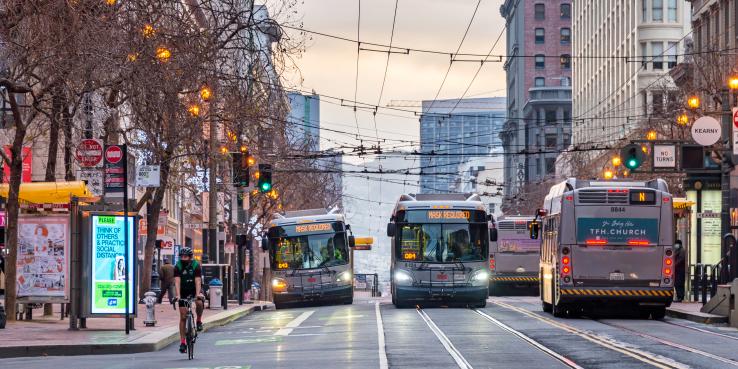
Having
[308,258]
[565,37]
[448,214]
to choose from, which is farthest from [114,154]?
[565,37]

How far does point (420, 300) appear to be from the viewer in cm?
4212

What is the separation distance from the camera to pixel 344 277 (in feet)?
163

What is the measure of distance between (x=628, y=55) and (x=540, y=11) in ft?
195

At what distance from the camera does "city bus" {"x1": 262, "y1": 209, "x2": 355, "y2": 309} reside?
160 ft

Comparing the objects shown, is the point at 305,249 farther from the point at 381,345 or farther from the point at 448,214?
the point at 381,345

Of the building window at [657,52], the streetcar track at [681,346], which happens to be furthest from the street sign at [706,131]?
the building window at [657,52]

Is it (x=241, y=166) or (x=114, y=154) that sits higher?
(x=241, y=166)

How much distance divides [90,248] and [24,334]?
2.06 meters

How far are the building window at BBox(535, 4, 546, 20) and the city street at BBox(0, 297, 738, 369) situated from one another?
441 ft

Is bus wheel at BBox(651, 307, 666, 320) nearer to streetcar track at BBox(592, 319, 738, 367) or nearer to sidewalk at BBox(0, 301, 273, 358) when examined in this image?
streetcar track at BBox(592, 319, 738, 367)

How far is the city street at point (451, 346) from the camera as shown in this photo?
20.3m

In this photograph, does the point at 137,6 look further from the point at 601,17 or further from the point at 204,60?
the point at 601,17

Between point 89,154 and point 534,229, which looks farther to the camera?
point 534,229

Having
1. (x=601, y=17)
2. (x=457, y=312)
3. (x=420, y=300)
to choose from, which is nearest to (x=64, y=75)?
(x=457, y=312)
